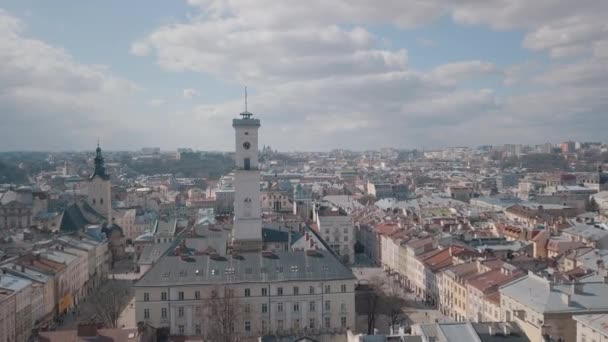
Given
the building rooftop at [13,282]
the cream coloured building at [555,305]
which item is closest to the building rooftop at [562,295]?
the cream coloured building at [555,305]

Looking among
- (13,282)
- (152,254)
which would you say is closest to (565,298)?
(13,282)

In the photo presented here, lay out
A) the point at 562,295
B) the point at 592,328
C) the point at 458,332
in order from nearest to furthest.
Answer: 1. the point at 458,332
2. the point at 592,328
3. the point at 562,295

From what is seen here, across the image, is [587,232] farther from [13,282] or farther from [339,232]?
[13,282]

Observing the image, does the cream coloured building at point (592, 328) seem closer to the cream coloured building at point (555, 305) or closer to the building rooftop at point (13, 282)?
the cream coloured building at point (555, 305)

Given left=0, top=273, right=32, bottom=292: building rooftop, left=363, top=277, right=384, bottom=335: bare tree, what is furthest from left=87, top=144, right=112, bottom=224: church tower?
left=363, top=277, right=384, bottom=335: bare tree

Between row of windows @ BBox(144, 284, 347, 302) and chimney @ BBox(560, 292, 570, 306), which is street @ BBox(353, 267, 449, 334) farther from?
chimney @ BBox(560, 292, 570, 306)

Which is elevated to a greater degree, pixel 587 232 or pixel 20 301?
pixel 587 232

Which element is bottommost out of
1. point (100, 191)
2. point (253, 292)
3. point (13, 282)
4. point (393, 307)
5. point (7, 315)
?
point (393, 307)
